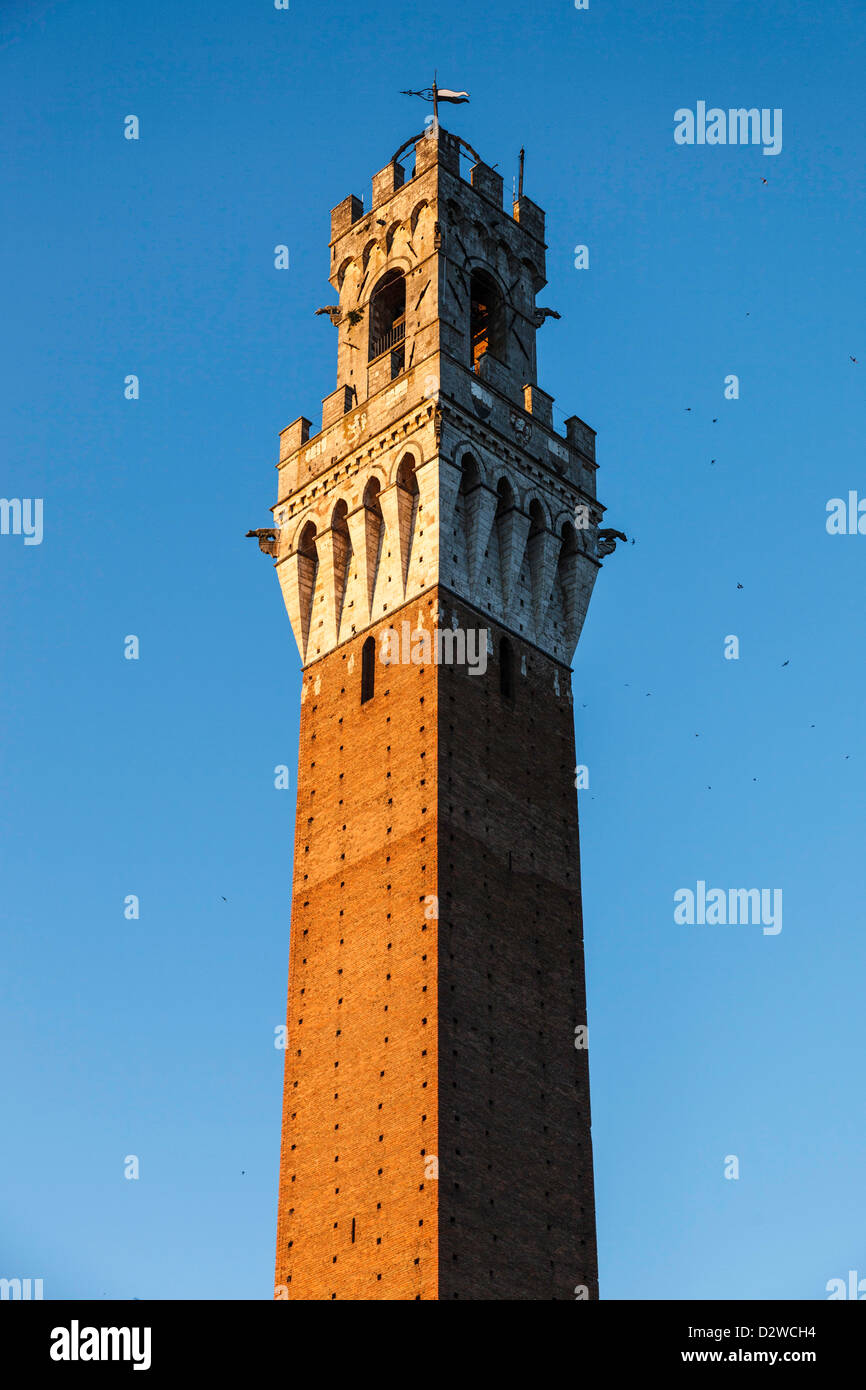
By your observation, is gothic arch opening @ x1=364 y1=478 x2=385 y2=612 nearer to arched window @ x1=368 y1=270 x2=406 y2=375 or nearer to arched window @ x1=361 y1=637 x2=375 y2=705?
arched window @ x1=361 y1=637 x2=375 y2=705

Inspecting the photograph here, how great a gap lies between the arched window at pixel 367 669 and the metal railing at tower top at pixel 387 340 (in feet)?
28.8

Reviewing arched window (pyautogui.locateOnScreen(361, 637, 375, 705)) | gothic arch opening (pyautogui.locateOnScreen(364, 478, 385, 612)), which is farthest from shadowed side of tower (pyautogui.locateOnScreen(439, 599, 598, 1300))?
gothic arch opening (pyautogui.locateOnScreen(364, 478, 385, 612))

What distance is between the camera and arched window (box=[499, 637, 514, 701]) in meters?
45.9

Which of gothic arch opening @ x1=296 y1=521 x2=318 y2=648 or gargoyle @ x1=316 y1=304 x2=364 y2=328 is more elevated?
gargoyle @ x1=316 y1=304 x2=364 y2=328

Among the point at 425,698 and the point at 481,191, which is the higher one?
the point at 481,191

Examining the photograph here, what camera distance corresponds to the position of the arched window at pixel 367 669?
151 ft

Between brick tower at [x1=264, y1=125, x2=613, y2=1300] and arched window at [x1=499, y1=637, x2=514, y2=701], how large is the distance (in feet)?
0.19

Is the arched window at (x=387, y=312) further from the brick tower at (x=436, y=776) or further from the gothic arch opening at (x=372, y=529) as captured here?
the gothic arch opening at (x=372, y=529)

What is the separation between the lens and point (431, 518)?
151 feet

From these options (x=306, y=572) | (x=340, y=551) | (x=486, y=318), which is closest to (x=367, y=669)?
(x=340, y=551)
